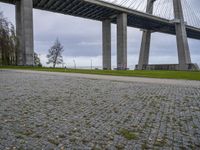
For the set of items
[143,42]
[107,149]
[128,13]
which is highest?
[128,13]

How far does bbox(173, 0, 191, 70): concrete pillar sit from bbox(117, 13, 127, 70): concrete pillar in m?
12.9

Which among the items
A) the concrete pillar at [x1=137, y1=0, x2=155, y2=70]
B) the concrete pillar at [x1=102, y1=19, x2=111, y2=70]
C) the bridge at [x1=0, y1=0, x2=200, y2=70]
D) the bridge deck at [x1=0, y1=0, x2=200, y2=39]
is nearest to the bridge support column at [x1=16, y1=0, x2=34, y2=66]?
the bridge at [x1=0, y1=0, x2=200, y2=70]

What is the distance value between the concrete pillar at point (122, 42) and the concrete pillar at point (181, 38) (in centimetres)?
1286

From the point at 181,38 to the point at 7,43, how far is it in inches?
1467

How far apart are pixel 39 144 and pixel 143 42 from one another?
182 ft

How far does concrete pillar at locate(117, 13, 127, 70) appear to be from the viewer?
4506 centimetres

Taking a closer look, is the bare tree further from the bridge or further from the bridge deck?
the bridge deck

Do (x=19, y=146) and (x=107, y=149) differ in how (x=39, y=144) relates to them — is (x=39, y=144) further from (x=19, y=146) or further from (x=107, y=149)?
(x=107, y=149)

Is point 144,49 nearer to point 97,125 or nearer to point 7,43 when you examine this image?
point 7,43

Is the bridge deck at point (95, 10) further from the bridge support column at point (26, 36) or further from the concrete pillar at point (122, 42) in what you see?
the bridge support column at point (26, 36)

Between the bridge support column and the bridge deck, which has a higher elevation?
the bridge deck

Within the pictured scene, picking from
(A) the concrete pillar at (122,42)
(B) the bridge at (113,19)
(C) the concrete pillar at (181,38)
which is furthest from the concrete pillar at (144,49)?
(A) the concrete pillar at (122,42)

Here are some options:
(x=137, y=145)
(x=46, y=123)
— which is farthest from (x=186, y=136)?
(x=46, y=123)

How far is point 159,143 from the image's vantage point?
322 cm
